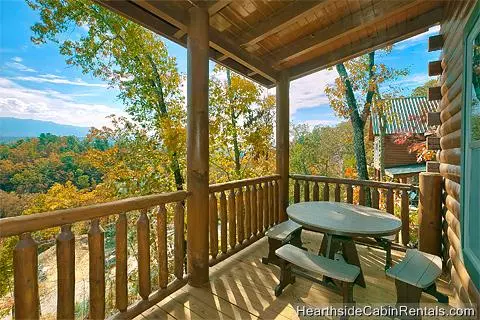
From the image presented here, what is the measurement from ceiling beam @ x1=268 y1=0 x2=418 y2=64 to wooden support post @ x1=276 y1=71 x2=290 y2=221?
0.46 m

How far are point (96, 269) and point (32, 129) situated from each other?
22.3 ft

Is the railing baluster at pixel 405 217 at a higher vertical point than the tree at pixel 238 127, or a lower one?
lower

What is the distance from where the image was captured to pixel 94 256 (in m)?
1.61

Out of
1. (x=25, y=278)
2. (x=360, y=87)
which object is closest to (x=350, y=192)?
(x=25, y=278)

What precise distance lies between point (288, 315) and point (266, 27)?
2969 mm

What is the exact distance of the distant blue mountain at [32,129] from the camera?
4841mm

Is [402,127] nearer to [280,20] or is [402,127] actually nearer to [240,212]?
[280,20]

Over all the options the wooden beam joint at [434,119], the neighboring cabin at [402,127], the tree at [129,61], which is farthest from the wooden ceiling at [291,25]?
the neighboring cabin at [402,127]

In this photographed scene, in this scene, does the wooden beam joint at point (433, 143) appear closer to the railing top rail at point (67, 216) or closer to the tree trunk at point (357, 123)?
the railing top rail at point (67, 216)

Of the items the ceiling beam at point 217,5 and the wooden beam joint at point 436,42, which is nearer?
the ceiling beam at point 217,5

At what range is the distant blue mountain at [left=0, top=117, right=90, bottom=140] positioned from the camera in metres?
4.84

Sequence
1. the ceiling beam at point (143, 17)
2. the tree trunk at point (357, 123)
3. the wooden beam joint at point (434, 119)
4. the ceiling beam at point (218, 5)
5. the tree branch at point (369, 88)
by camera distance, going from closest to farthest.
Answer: the ceiling beam at point (143, 17), the ceiling beam at point (218, 5), the wooden beam joint at point (434, 119), the tree branch at point (369, 88), the tree trunk at point (357, 123)

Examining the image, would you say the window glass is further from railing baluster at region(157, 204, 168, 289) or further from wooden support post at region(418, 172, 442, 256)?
railing baluster at region(157, 204, 168, 289)

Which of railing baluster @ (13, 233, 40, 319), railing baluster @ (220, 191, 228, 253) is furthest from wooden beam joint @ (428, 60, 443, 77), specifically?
railing baluster @ (13, 233, 40, 319)
